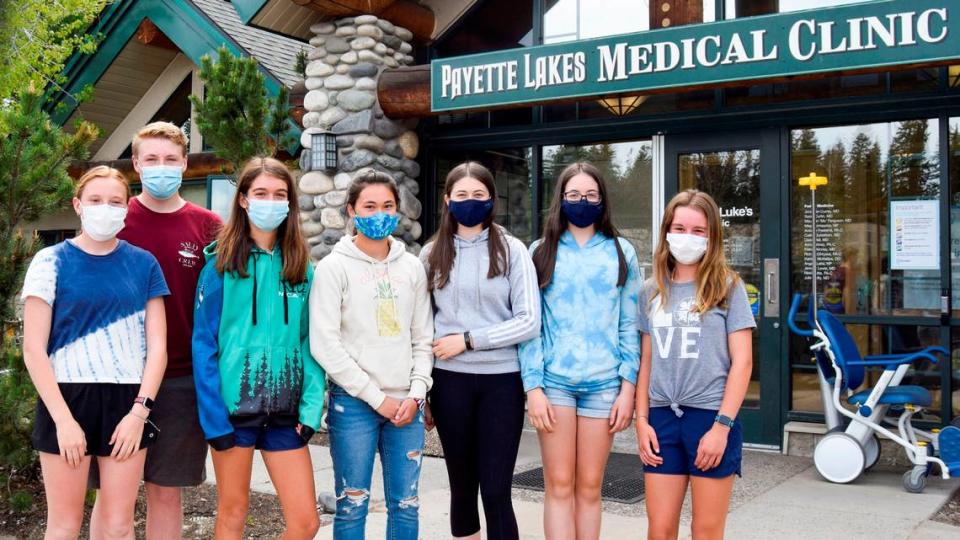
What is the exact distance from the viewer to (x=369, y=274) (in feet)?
11.2

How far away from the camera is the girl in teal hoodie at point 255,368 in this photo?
3156 millimetres

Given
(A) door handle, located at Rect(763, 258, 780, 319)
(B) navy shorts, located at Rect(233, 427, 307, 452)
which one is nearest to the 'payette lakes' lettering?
(A) door handle, located at Rect(763, 258, 780, 319)

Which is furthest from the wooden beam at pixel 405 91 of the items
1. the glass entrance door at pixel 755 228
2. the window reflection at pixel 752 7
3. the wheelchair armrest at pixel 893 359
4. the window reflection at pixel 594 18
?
the wheelchair armrest at pixel 893 359

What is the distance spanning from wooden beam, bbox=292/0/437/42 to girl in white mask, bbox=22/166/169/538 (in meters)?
4.42

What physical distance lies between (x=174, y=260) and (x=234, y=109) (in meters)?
3.57

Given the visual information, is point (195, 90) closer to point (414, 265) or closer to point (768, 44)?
point (768, 44)

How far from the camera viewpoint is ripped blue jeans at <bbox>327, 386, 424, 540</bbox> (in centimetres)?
332

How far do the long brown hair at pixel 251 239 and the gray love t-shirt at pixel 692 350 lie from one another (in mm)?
1360

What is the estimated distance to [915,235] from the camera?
626cm

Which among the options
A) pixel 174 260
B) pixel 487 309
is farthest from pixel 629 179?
pixel 174 260

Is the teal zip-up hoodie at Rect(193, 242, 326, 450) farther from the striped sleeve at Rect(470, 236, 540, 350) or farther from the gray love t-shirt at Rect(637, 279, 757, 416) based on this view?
the gray love t-shirt at Rect(637, 279, 757, 416)

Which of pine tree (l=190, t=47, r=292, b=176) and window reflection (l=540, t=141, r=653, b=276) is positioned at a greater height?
pine tree (l=190, t=47, r=292, b=176)

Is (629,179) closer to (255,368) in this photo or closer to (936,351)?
(936,351)

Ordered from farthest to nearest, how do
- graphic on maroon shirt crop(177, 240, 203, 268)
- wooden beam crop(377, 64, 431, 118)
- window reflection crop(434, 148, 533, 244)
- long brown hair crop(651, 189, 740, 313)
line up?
window reflection crop(434, 148, 533, 244) < wooden beam crop(377, 64, 431, 118) < graphic on maroon shirt crop(177, 240, 203, 268) < long brown hair crop(651, 189, 740, 313)
